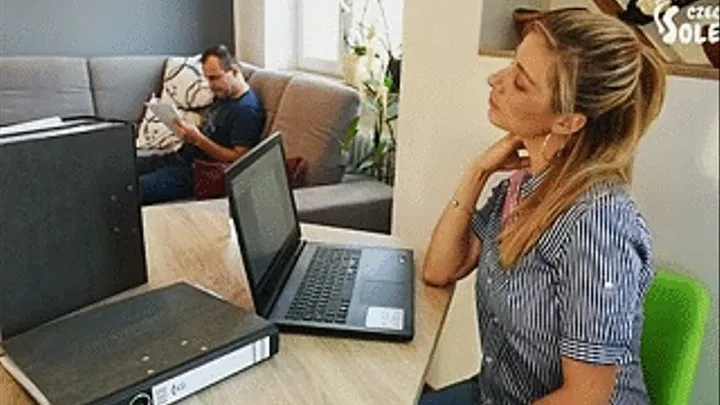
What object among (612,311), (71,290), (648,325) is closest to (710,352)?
(648,325)

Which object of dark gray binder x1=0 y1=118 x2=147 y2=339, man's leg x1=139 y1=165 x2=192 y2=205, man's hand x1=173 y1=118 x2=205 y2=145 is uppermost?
dark gray binder x1=0 y1=118 x2=147 y2=339

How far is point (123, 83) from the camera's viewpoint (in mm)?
3830

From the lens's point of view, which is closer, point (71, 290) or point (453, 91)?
point (71, 290)

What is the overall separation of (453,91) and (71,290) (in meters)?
1.00

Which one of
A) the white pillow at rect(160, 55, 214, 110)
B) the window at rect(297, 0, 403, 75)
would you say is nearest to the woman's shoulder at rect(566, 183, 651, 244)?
the window at rect(297, 0, 403, 75)

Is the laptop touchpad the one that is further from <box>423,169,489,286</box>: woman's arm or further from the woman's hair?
the woman's hair

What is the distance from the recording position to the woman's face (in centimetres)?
111

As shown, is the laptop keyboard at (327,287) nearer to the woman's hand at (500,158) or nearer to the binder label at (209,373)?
the binder label at (209,373)

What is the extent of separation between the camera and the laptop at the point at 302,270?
46.1 inches

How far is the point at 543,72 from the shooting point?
111 centimetres

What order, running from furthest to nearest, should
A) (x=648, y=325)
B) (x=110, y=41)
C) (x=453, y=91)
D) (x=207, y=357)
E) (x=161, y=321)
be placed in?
(x=110, y=41), (x=453, y=91), (x=648, y=325), (x=161, y=321), (x=207, y=357)

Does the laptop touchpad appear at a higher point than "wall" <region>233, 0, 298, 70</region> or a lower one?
lower

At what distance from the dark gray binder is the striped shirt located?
2.09 feet

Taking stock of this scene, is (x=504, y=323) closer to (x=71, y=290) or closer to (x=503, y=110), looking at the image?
(x=503, y=110)
